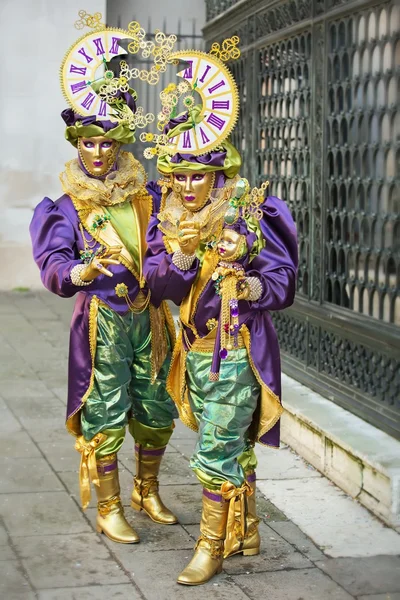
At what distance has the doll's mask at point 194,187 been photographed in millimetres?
4340

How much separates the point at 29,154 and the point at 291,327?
20.9 ft

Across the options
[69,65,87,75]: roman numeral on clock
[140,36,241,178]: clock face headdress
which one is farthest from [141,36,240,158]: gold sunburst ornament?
[69,65,87,75]: roman numeral on clock

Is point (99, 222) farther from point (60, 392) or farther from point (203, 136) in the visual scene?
point (60, 392)

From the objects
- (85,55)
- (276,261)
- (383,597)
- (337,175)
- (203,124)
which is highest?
(85,55)

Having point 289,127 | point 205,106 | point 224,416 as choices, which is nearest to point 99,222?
point 205,106

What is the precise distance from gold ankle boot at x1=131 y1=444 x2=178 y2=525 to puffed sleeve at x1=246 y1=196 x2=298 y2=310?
1.14m

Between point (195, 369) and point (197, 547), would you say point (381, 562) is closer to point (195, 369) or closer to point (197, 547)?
point (197, 547)

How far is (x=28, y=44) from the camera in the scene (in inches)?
495

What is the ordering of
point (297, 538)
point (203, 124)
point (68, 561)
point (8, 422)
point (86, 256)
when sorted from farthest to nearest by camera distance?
point (8, 422) → point (297, 538) → point (86, 256) → point (68, 561) → point (203, 124)

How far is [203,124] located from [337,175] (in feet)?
7.69

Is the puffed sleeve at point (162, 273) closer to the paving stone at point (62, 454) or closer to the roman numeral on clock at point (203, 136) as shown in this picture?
the roman numeral on clock at point (203, 136)

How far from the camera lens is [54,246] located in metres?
4.78

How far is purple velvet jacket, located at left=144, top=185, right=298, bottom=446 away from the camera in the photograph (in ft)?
14.4

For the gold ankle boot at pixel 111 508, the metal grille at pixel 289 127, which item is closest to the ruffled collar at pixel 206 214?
the gold ankle boot at pixel 111 508
